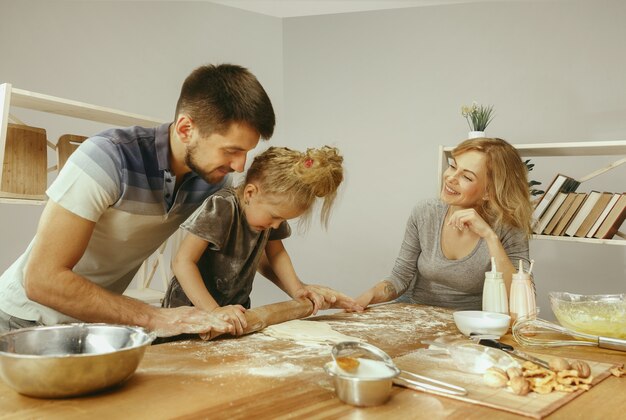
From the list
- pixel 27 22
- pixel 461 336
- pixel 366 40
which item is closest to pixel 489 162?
pixel 461 336

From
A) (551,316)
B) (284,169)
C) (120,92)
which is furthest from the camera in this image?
(120,92)

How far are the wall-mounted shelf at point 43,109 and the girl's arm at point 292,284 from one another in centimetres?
109

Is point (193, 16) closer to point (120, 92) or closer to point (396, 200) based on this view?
point (120, 92)

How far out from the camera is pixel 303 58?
3990 mm

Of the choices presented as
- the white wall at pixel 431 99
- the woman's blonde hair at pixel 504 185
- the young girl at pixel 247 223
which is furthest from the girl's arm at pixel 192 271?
the white wall at pixel 431 99

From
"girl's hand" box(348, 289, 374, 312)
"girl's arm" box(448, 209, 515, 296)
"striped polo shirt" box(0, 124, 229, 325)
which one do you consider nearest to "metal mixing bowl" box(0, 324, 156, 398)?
"striped polo shirt" box(0, 124, 229, 325)

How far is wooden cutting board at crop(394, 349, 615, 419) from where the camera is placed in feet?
2.76

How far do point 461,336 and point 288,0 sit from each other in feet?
9.57

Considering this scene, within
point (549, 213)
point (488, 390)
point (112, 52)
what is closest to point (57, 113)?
point (112, 52)

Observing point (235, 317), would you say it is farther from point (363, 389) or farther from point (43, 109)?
point (43, 109)

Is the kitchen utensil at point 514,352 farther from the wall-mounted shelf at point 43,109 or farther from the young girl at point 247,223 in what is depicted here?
the wall-mounted shelf at point 43,109

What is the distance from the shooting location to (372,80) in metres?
3.70

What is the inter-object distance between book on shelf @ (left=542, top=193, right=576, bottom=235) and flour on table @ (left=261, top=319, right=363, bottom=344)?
5.34 ft

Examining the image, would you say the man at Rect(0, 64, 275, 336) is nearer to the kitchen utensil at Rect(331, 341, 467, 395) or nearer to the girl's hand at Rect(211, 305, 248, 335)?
the girl's hand at Rect(211, 305, 248, 335)
